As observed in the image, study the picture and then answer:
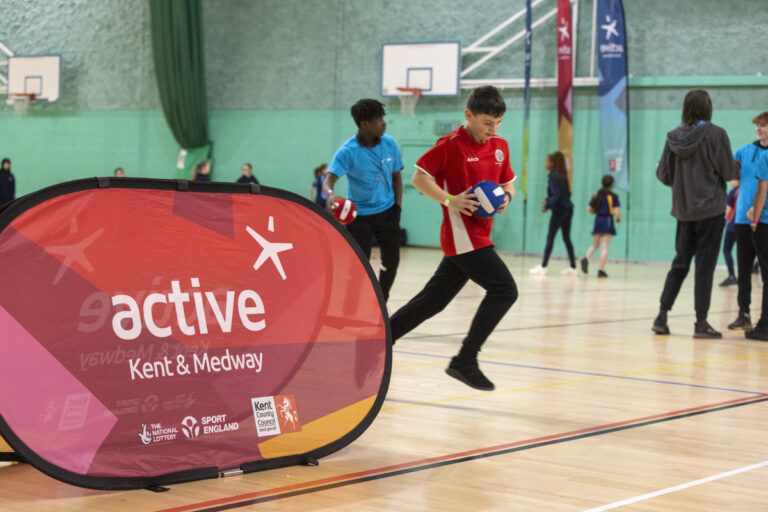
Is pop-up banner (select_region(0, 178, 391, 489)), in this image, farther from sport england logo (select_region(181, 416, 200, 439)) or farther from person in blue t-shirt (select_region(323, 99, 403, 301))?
person in blue t-shirt (select_region(323, 99, 403, 301))

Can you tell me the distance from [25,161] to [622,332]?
2045 centimetres

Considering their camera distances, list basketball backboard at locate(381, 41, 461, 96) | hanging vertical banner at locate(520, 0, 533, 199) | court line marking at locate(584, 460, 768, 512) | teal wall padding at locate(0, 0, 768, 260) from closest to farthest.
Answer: court line marking at locate(584, 460, 768, 512) → teal wall padding at locate(0, 0, 768, 260) → hanging vertical banner at locate(520, 0, 533, 199) → basketball backboard at locate(381, 41, 461, 96)

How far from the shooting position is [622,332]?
8266 mm

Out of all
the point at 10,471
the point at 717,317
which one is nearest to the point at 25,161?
the point at 717,317

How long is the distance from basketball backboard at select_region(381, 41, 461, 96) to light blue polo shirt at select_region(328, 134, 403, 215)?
14.7 meters

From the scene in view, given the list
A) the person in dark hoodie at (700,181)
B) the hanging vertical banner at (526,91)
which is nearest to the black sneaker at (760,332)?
the person in dark hoodie at (700,181)

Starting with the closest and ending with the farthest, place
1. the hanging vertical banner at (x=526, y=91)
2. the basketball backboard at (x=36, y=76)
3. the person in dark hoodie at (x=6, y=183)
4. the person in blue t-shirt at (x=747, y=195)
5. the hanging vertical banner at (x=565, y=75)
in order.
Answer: the person in blue t-shirt at (x=747, y=195) < the hanging vertical banner at (x=565, y=75) < the hanging vertical banner at (x=526, y=91) < the person in dark hoodie at (x=6, y=183) < the basketball backboard at (x=36, y=76)

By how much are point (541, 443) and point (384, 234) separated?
285cm

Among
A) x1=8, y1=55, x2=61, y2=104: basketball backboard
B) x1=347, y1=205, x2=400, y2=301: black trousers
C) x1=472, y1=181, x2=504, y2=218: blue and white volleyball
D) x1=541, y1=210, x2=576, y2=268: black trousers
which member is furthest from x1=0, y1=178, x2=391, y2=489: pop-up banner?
x1=8, y1=55, x2=61, y2=104: basketball backboard

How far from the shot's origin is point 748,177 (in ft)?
26.6

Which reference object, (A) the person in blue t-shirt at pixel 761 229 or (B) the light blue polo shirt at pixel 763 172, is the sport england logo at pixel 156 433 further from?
(B) the light blue polo shirt at pixel 763 172

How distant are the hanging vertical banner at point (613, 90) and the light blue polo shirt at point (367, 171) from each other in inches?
528

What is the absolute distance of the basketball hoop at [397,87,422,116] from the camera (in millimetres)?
21469

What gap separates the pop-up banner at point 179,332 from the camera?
3086 millimetres
